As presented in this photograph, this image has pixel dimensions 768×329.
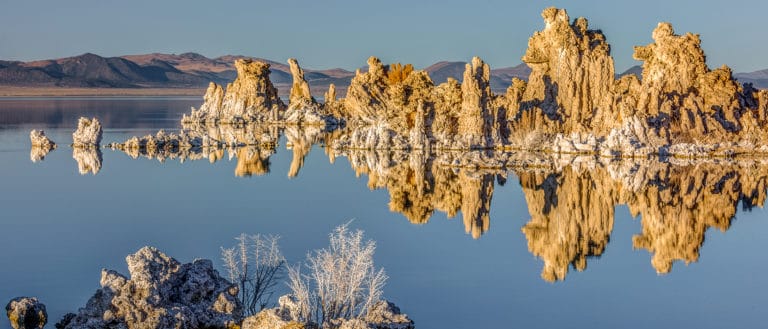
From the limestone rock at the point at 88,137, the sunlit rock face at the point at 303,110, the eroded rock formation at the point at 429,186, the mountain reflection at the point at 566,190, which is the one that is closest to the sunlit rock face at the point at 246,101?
the sunlit rock face at the point at 303,110

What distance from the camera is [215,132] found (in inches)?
1893

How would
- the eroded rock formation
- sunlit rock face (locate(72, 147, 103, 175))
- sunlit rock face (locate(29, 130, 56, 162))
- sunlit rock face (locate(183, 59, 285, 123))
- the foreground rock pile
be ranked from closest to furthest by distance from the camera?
the foreground rock pile
the eroded rock formation
sunlit rock face (locate(72, 147, 103, 175))
sunlit rock face (locate(29, 130, 56, 162))
sunlit rock face (locate(183, 59, 285, 123))

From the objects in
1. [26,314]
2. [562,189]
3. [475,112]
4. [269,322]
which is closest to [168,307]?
[269,322]

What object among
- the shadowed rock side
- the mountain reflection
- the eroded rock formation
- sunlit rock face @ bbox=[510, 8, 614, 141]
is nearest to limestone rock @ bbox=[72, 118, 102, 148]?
the mountain reflection

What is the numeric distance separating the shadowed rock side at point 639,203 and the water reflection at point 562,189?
2 centimetres

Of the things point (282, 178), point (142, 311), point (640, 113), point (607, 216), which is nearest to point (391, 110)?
point (640, 113)

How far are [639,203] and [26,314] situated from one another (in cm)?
1367

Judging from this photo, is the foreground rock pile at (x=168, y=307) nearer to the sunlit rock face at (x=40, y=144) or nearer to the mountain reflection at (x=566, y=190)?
the mountain reflection at (x=566, y=190)

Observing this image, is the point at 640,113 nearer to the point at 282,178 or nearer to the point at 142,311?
the point at 282,178

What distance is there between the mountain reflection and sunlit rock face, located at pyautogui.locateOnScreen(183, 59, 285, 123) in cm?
2454

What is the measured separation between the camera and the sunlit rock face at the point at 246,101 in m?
60.5

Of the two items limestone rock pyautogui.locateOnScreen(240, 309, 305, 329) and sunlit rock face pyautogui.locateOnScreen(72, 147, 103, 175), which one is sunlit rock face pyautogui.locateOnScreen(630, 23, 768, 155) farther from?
limestone rock pyautogui.locateOnScreen(240, 309, 305, 329)

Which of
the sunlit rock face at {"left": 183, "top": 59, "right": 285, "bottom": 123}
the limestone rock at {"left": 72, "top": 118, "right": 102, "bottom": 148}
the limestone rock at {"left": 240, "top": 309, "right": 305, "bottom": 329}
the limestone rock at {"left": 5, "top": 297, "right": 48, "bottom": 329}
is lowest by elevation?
the limestone rock at {"left": 5, "top": 297, "right": 48, "bottom": 329}

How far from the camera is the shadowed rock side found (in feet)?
50.1
